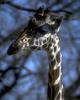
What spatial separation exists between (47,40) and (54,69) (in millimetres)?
125

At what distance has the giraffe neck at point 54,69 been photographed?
1.56 meters

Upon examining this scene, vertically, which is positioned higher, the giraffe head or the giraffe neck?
the giraffe head

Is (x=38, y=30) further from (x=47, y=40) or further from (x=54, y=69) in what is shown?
(x=54, y=69)

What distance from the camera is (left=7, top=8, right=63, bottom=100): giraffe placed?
1435 millimetres

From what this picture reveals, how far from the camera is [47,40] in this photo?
152 cm

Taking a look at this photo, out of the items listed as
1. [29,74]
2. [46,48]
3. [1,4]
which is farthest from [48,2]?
[46,48]

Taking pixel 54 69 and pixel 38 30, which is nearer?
pixel 38 30

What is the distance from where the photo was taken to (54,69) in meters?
1.59

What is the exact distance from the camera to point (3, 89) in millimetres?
4789

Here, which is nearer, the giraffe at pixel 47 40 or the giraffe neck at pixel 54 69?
the giraffe at pixel 47 40

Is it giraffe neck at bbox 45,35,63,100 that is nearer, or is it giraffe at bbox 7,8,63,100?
giraffe at bbox 7,8,63,100

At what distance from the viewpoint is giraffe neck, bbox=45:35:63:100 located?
1.56m

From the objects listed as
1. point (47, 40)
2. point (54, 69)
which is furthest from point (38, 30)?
point (54, 69)

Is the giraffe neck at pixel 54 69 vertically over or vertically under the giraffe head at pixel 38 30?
under
